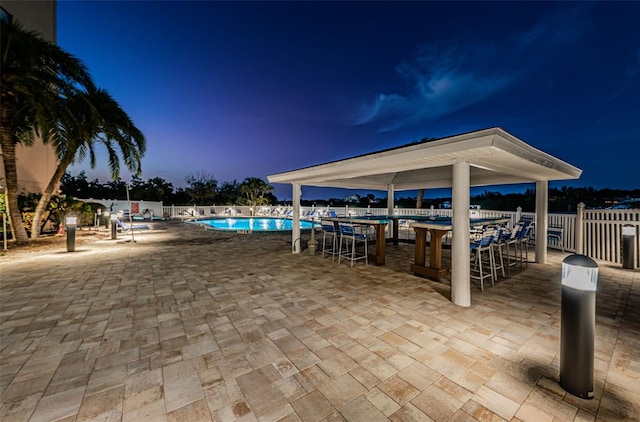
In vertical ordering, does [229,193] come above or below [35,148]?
below

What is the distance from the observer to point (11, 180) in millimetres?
7410

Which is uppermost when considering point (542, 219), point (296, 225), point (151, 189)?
point (151, 189)

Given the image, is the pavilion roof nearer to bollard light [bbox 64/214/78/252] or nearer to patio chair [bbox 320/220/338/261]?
patio chair [bbox 320/220/338/261]

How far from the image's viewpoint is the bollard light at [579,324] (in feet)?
5.62

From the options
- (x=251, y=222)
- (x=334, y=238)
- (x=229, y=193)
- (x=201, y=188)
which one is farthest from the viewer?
(x=229, y=193)

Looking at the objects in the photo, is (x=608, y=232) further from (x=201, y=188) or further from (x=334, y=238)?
(x=201, y=188)

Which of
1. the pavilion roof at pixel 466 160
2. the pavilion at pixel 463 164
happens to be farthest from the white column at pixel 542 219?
the pavilion roof at pixel 466 160

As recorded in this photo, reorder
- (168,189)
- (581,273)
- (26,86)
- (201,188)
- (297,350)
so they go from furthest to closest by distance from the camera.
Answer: (168,189)
(201,188)
(26,86)
(297,350)
(581,273)

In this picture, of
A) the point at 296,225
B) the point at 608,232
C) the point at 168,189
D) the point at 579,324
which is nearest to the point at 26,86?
the point at 296,225

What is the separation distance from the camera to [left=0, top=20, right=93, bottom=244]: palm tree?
21.6ft

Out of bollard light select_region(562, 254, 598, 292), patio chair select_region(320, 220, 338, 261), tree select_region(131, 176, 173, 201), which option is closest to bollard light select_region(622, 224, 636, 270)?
bollard light select_region(562, 254, 598, 292)

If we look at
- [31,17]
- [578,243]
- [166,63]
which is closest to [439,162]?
[578,243]

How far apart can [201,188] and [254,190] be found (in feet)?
17.2

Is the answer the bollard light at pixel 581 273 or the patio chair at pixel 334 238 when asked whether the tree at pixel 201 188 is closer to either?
the patio chair at pixel 334 238
